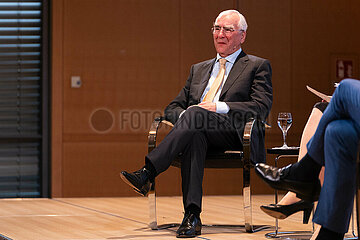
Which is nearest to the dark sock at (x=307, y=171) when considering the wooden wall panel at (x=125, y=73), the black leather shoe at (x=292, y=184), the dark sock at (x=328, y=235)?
the black leather shoe at (x=292, y=184)

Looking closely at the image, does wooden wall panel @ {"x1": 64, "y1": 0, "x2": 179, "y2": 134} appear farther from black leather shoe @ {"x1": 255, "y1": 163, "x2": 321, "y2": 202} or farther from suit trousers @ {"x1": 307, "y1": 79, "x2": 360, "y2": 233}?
suit trousers @ {"x1": 307, "y1": 79, "x2": 360, "y2": 233}

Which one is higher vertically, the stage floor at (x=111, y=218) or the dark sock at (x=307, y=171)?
the dark sock at (x=307, y=171)

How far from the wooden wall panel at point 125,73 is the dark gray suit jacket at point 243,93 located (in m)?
1.76

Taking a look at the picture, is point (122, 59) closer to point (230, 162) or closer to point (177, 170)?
point (177, 170)

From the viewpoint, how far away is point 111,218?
163 inches

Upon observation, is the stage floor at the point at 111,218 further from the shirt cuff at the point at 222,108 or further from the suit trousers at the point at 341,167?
the suit trousers at the point at 341,167

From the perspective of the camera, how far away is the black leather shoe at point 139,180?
126 inches

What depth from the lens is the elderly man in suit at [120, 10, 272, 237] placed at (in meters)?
3.31

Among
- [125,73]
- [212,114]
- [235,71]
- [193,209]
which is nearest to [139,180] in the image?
[193,209]

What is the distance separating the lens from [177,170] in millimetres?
5867

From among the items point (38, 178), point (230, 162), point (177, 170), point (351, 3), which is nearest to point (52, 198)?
point (38, 178)

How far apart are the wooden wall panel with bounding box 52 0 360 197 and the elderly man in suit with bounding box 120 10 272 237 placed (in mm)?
1760

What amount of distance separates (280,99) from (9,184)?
274 cm

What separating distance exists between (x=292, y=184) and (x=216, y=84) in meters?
1.52
